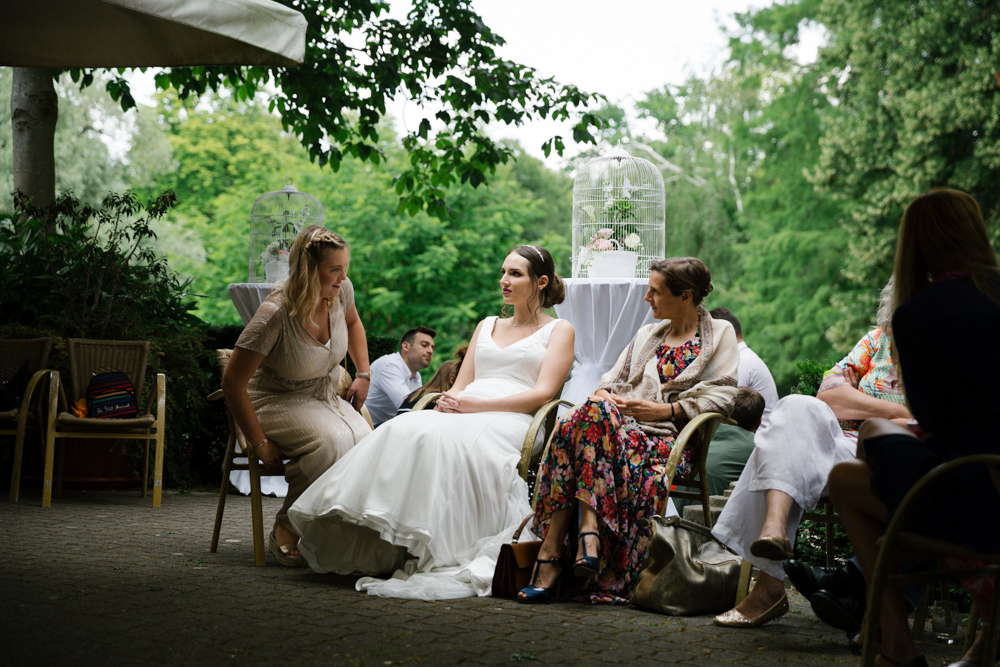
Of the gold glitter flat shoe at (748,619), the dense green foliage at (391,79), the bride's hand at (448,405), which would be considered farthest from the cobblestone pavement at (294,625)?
the dense green foliage at (391,79)

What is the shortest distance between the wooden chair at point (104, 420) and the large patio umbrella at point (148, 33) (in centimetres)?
275

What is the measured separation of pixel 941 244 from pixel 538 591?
1904mm

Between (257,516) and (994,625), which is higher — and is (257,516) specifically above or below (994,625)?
below

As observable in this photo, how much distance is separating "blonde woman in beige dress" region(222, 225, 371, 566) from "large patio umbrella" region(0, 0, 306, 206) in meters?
0.92

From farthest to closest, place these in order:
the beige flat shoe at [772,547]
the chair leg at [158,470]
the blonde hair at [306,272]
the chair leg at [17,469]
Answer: the chair leg at [158,470] < the chair leg at [17,469] < the blonde hair at [306,272] < the beige flat shoe at [772,547]

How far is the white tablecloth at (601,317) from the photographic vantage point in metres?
5.68

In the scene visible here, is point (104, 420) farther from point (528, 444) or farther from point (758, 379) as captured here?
point (758, 379)

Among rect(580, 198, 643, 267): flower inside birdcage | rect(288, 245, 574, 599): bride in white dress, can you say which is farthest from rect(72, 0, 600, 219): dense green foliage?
rect(288, 245, 574, 599): bride in white dress

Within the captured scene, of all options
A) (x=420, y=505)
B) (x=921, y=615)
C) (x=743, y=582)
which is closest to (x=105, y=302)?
(x=420, y=505)

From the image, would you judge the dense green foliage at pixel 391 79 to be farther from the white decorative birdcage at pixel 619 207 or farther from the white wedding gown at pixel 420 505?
the white wedding gown at pixel 420 505

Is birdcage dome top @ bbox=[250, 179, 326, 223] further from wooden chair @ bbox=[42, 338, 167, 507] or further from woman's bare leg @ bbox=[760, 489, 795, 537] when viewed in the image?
woman's bare leg @ bbox=[760, 489, 795, 537]

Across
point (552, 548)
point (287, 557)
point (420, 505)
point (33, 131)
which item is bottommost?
point (287, 557)

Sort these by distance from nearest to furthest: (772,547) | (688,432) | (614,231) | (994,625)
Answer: (994,625)
(772,547)
(688,432)
(614,231)

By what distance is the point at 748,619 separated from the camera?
319 centimetres
